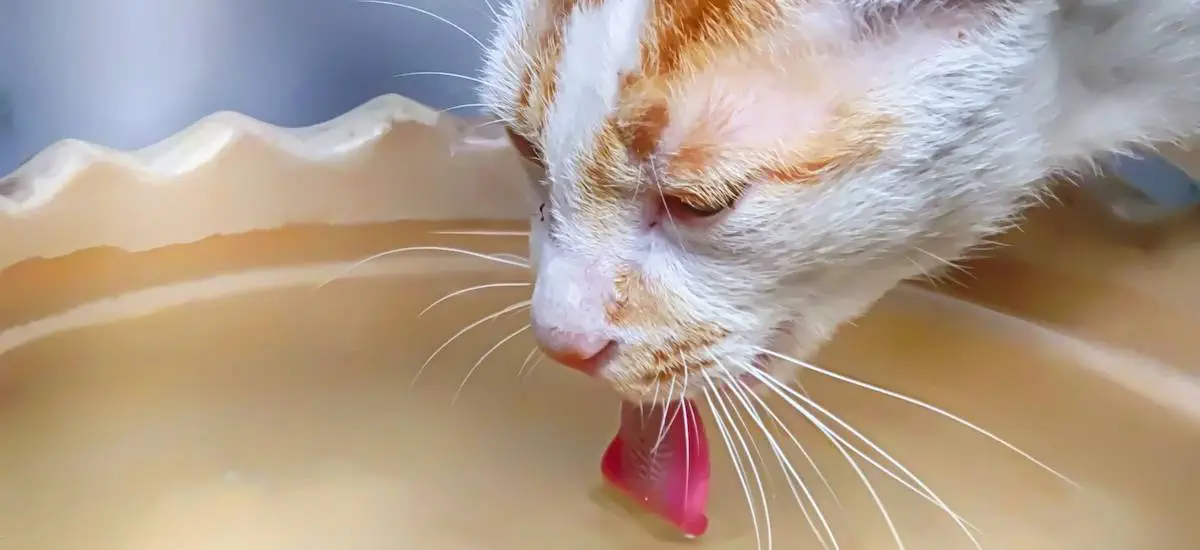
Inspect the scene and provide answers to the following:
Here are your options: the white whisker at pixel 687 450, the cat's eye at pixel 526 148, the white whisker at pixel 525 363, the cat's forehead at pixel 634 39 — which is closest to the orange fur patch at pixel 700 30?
the cat's forehead at pixel 634 39

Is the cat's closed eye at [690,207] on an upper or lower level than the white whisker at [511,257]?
upper

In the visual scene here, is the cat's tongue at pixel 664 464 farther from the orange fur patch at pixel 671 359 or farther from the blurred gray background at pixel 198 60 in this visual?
the blurred gray background at pixel 198 60

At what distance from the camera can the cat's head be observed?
17.9 inches

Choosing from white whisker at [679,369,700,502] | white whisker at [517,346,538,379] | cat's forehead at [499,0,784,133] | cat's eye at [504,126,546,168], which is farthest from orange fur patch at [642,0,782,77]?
white whisker at [517,346,538,379]

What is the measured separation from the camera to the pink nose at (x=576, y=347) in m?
0.51

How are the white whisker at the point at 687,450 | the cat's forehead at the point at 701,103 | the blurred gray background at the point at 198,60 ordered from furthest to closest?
the blurred gray background at the point at 198,60
the white whisker at the point at 687,450
the cat's forehead at the point at 701,103

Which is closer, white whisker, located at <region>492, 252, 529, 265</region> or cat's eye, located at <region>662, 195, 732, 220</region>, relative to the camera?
cat's eye, located at <region>662, 195, 732, 220</region>

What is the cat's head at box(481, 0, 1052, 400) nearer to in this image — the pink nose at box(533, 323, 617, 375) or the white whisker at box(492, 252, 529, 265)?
the pink nose at box(533, 323, 617, 375)

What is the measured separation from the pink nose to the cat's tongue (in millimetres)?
170

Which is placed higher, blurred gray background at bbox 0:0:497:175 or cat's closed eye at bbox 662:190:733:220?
blurred gray background at bbox 0:0:497:175

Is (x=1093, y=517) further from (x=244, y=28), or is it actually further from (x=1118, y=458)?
(x=244, y=28)

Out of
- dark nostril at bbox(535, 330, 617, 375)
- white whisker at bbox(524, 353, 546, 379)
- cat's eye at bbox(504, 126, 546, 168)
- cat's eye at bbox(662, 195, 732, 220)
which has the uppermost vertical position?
cat's eye at bbox(504, 126, 546, 168)

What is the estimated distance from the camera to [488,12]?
751 millimetres

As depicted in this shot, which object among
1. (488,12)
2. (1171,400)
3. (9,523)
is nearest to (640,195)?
(488,12)
